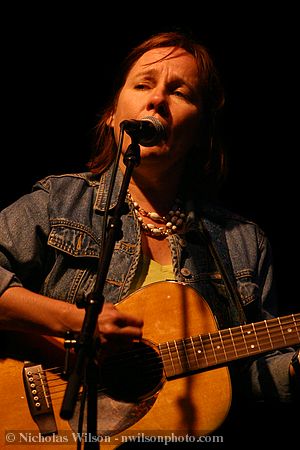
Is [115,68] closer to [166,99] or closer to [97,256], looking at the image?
[166,99]

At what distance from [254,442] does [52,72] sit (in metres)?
1.89

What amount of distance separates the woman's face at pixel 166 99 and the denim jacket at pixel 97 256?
0.24 metres

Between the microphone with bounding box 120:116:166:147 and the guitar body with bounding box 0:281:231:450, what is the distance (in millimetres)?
475

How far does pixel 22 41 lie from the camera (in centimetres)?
262

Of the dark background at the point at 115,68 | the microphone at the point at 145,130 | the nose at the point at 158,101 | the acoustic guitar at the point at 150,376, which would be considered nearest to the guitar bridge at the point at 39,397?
the acoustic guitar at the point at 150,376

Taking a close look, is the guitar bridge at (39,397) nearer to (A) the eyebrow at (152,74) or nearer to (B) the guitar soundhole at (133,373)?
(B) the guitar soundhole at (133,373)

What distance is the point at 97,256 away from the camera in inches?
77.5

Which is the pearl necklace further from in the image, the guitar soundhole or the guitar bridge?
the guitar bridge

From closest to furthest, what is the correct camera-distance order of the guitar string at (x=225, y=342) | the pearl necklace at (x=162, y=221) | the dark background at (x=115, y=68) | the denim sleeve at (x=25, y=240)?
the guitar string at (x=225, y=342)
the denim sleeve at (x=25, y=240)
the pearl necklace at (x=162, y=221)
the dark background at (x=115, y=68)

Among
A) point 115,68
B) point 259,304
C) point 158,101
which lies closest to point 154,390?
point 259,304

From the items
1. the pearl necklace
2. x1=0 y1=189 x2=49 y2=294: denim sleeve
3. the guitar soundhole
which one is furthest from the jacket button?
x1=0 y1=189 x2=49 y2=294: denim sleeve

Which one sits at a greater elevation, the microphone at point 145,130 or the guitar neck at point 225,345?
the microphone at point 145,130

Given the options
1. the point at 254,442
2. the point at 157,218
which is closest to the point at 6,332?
the point at 157,218

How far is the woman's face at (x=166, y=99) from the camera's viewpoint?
210cm
